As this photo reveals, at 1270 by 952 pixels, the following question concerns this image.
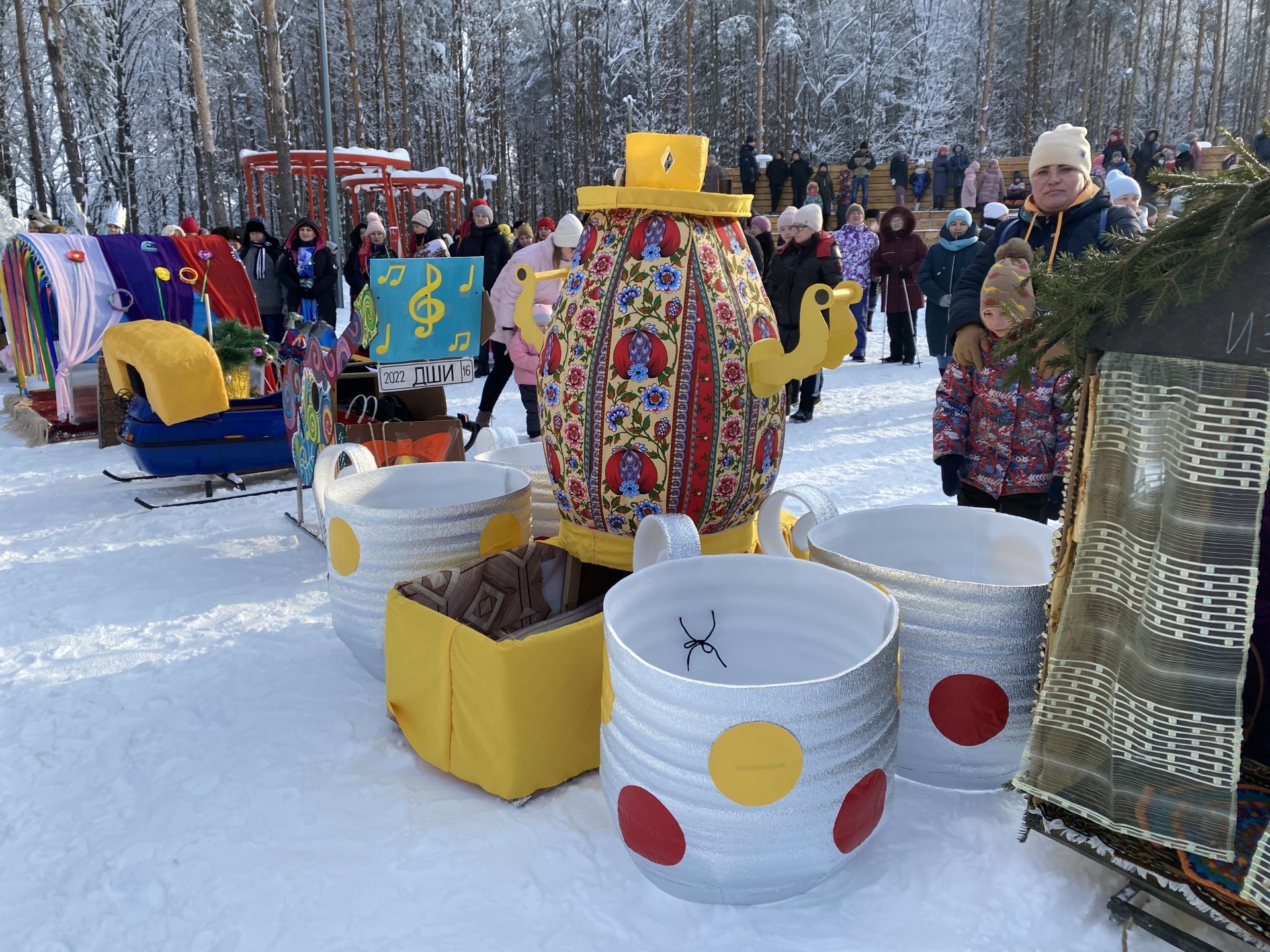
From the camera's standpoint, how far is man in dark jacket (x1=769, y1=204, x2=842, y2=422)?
652 centimetres

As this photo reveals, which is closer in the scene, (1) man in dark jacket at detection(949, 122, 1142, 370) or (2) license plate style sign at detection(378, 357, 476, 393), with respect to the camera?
(1) man in dark jacket at detection(949, 122, 1142, 370)

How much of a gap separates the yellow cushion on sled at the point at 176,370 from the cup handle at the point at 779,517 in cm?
307

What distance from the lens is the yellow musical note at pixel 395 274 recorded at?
3.30 m

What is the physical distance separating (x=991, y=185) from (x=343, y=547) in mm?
17232

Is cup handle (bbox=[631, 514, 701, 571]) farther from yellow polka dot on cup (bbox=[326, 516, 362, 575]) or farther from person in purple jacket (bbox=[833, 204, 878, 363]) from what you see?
person in purple jacket (bbox=[833, 204, 878, 363])

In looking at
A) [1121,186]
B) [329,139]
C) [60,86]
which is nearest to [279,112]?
[329,139]

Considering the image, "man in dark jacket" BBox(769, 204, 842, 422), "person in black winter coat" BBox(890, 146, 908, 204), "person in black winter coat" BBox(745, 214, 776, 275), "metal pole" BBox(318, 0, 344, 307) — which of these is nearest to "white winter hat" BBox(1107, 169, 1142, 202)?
"man in dark jacket" BBox(769, 204, 842, 422)

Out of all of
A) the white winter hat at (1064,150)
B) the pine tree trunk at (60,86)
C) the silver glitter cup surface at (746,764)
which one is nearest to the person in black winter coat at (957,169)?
the pine tree trunk at (60,86)

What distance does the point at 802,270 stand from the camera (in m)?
6.58

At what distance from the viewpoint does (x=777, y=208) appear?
65.9 feet

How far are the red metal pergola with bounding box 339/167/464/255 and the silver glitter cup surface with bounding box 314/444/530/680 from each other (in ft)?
47.6

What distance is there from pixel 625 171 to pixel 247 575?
2354 mm

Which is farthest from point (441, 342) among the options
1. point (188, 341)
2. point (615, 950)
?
point (615, 950)

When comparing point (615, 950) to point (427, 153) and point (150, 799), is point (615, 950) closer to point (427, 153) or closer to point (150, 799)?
point (150, 799)
